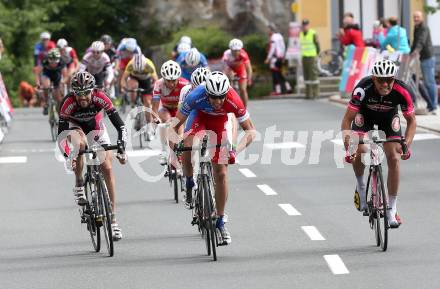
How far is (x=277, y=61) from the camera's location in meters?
37.8

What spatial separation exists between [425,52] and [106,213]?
1499cm

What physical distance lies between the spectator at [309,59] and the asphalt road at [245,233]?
12770mm

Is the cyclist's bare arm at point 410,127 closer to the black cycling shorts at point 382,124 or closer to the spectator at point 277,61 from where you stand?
the black cycling shorts at point 382,124

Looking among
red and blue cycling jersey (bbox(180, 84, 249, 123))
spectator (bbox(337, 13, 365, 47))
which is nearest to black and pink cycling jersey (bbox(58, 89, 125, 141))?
red and blue cycling jersey (bbox(180, 84, 249, 123))

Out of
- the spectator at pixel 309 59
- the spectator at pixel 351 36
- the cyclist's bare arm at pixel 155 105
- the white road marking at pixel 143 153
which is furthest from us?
the spectator at pixel 309 59

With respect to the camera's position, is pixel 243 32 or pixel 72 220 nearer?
pixel 72 220

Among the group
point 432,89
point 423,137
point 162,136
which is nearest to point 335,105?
point 432,89

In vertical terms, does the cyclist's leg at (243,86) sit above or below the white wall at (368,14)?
above

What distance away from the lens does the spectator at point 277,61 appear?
38031mm

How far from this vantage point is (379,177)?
504 inches

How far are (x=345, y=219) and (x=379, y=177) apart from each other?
2.06 m

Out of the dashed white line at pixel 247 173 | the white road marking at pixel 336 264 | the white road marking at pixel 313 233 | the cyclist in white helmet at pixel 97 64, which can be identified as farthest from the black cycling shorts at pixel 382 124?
the cyclist in white helmet at pixel 97 64

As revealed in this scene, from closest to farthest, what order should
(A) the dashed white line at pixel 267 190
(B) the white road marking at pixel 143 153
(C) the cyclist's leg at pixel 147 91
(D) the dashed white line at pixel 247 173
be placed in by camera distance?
(A) the dashed white line at pixel 267 190
(D) the dashed white line at pixel 247 173
(B) the white road marking at pixel 143 153
(C) the cyclist's leg at pixel 147 91

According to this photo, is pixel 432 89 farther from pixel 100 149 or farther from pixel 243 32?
pixel 243 32
